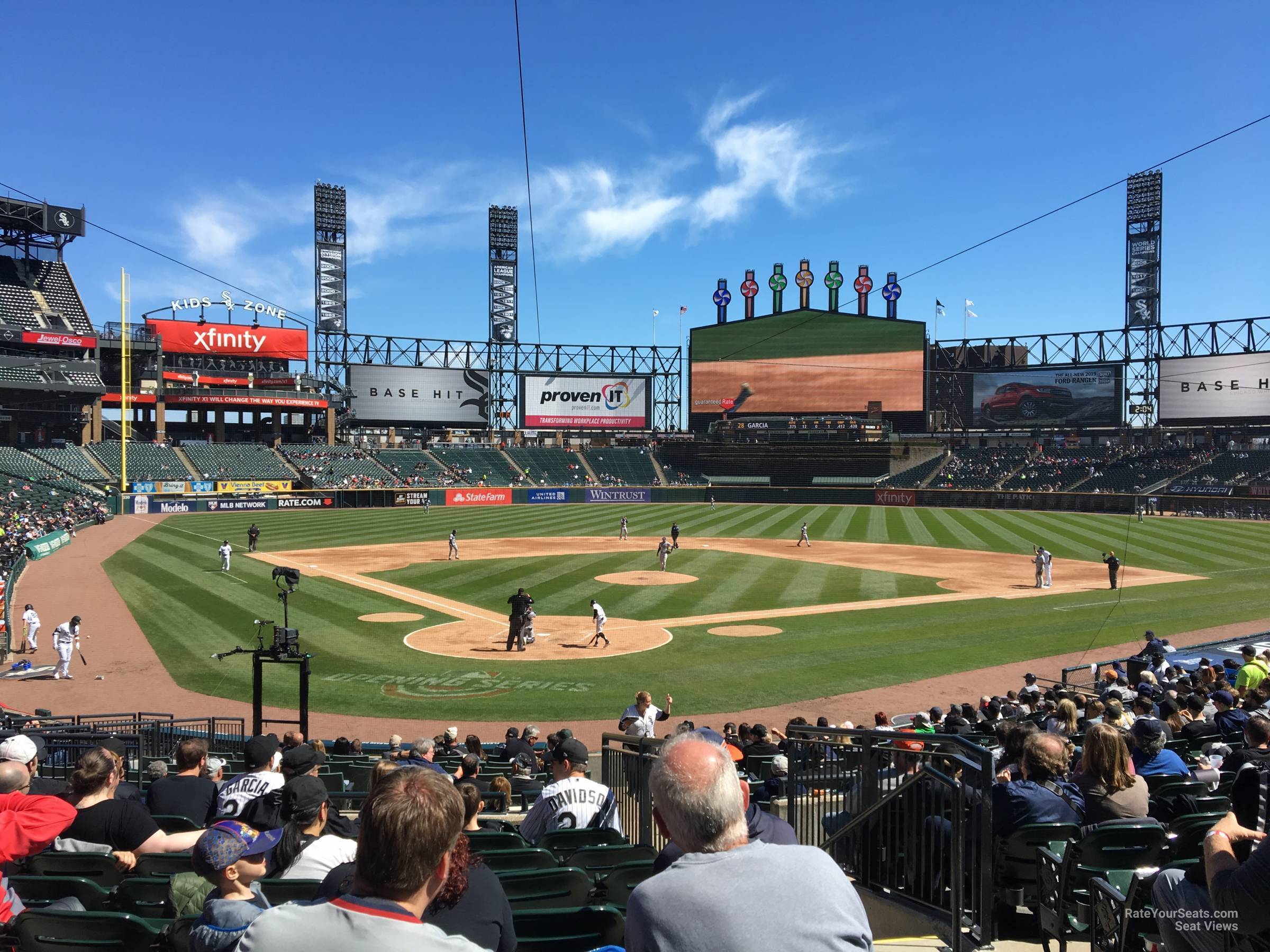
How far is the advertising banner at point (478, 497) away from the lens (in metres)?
75.4

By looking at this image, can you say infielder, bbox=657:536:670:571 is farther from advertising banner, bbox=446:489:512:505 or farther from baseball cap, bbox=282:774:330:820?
advertising banner, bbox=446:489:512:505

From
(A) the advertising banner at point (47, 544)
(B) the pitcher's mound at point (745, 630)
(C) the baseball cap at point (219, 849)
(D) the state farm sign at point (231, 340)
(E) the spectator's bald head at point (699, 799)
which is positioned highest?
(D) the state farm sign at point (231, 340)

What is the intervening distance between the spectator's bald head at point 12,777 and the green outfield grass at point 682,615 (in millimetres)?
12022

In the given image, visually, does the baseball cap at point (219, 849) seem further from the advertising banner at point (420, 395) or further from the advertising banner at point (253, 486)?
the advertising banner at point (420, 395)

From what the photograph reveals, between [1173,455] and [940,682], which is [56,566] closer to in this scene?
A: [940,682]

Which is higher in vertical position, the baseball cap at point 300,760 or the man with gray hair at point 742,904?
the man with gray hair at point 742,904

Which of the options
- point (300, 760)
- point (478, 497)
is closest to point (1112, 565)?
point (300, 760)

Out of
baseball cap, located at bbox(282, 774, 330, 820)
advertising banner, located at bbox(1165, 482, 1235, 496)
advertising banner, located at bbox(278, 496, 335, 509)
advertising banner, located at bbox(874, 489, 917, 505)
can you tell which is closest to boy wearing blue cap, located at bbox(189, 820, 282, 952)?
baseball cap, located at bbox(282, 774, 330, 820)

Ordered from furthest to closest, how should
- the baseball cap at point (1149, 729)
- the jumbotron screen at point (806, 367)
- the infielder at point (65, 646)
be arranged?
the jumbotron screen at point (806, 367)
the infielder at point (65, 646)
the baseball cap at point (1149, 729)

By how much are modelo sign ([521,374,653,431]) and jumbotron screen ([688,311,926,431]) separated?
988 centimetres

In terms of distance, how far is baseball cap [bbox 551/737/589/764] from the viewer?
22.8 feet

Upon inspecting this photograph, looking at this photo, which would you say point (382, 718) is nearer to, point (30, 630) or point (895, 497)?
point (30, 630)

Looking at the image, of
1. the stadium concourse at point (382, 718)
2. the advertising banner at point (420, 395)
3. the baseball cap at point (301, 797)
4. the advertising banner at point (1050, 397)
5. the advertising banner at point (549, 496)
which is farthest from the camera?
the advertising banner at point (420, 395)

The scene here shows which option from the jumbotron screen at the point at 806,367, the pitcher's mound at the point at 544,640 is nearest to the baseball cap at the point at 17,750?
the pitcher's mound at the point at 544,640
